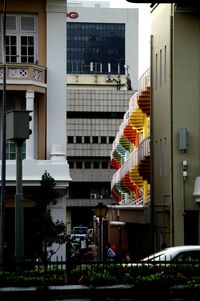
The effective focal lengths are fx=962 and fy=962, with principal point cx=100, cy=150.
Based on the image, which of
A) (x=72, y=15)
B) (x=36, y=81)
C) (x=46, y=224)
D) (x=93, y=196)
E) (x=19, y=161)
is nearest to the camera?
(x=19, y=161)

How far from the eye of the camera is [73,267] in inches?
722

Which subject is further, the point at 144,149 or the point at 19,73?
the point at 144,149

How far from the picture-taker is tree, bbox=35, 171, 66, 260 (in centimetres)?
2953

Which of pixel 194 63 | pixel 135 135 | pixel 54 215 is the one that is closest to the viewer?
pixel 54 215

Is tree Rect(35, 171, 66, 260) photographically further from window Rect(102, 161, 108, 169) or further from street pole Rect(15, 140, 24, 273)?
window Rect(102, 161, 108, 169)

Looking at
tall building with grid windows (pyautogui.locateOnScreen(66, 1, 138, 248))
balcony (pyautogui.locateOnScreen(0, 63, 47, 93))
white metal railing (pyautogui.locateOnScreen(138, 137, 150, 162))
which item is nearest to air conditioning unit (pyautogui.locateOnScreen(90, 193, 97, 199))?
tall building with grid windows (pyautogui.locateOnScreen(66, 1, 138, 248))

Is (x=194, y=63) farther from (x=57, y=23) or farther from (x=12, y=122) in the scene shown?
(x=12, y=122)

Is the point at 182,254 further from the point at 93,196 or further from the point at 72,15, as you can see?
the point at 72,15

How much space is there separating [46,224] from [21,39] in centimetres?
939

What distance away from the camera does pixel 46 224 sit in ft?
97.2

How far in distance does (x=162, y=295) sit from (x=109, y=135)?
99.1 metres

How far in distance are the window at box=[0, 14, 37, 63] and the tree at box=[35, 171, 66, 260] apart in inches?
270

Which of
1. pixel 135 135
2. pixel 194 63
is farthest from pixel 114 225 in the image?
pixel 194 63

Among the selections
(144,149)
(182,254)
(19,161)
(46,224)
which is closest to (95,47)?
(144,149)
